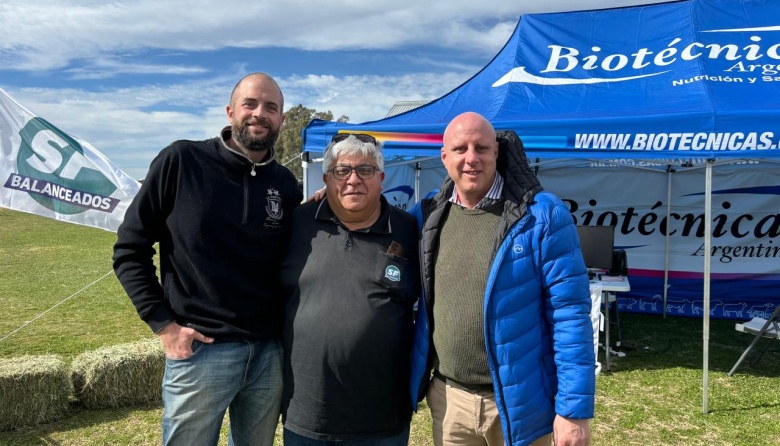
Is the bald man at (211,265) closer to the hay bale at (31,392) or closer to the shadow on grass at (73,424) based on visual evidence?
the shadow on grass at (73,424)

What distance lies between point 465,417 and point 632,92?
13.9ft

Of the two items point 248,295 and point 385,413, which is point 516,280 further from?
point 248,295

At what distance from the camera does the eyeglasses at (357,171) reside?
2.03 metres

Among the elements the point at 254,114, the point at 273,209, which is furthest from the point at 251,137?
the point at 273,209

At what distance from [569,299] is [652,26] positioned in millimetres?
5719

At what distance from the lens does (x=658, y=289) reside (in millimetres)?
7523

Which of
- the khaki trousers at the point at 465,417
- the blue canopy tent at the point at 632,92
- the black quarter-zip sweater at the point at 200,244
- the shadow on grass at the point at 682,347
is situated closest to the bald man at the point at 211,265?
the black quarter-zip sweater at the point at 200,244

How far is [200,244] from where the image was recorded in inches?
75.2

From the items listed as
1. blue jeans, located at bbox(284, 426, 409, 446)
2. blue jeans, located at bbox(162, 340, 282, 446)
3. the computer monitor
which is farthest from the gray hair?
the computer monitor

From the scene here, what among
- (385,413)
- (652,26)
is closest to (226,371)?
(385,413)

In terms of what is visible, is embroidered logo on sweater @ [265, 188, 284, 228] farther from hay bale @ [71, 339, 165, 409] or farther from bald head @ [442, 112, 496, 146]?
hay bale @ [71, 339, 165, 409]

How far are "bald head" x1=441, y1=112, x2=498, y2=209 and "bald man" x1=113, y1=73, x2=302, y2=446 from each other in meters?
0.70

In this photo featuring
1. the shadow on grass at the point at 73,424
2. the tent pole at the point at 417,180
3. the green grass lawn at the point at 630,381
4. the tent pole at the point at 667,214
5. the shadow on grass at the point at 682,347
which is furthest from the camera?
the tent pole at the point at 417,180

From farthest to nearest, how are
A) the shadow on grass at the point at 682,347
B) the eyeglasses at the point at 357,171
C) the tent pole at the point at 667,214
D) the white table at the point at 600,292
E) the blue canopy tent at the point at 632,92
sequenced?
the tent pole at the point at 667,214 < the shadow on grass at the point at 682,347 < the white table at the point at 600,292 < the blue canopy tent at the point at 632,92 < the eyeglasses at the point at 357,171
